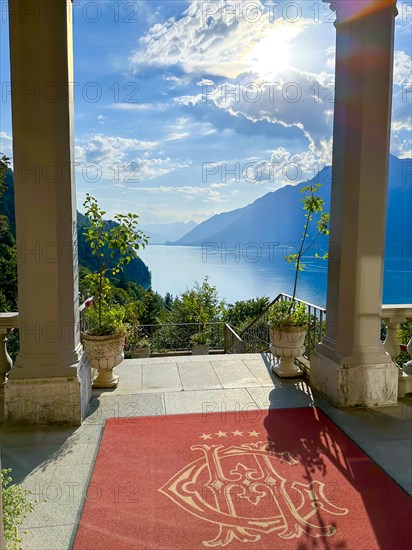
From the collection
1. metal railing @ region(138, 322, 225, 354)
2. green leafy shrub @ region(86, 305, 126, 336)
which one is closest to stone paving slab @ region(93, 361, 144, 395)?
green leafy shrub @ region(86, 305, 126, 336)

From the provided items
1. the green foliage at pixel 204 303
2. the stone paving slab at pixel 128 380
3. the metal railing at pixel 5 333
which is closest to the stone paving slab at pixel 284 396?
the stone paving slab at pixel 128 380

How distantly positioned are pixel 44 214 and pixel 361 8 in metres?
3.49

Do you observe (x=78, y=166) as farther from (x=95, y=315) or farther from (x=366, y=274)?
(x=366, y=274)

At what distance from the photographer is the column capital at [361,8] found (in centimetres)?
400

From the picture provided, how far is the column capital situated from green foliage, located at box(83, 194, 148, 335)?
284 centimetres

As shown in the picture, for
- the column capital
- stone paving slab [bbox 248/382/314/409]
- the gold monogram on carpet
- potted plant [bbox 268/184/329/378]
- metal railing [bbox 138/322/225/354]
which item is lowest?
metal railing [bbox 138/322/225/354]

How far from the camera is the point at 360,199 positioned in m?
4.07

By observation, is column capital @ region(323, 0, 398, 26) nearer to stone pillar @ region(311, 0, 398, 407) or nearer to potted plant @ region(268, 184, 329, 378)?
stone pillar @ region(311, 0, 398, 407)

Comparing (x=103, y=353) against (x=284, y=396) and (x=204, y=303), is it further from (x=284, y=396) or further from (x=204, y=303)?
(x=204, y=303)

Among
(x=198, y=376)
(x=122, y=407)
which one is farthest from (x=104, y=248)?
(x=198, y=376)

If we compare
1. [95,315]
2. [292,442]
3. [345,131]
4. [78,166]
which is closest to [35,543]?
[292,442]

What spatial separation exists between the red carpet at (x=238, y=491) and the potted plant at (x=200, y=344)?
7.96m

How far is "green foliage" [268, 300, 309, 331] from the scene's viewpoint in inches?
194

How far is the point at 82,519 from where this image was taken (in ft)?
8.15
